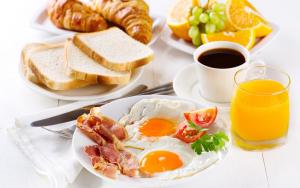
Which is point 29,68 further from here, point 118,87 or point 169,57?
point 169,57

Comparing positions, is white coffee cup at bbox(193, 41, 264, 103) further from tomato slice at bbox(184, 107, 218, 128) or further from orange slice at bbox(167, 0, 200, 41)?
orange slice at bbox(167, 0, 200, 41)

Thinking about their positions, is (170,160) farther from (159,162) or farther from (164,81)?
(164,81)

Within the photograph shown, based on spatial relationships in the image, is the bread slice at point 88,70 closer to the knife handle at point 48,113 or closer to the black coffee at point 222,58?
the knife handle at point 48,113

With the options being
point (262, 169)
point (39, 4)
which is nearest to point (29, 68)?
point (39, 4)

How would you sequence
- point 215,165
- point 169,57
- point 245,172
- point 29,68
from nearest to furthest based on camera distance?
point 215,165 < point 245,172 < point 29,68 < point 169,57

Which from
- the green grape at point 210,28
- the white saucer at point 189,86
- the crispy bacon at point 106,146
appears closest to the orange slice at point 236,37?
the green grape at point 210,28
